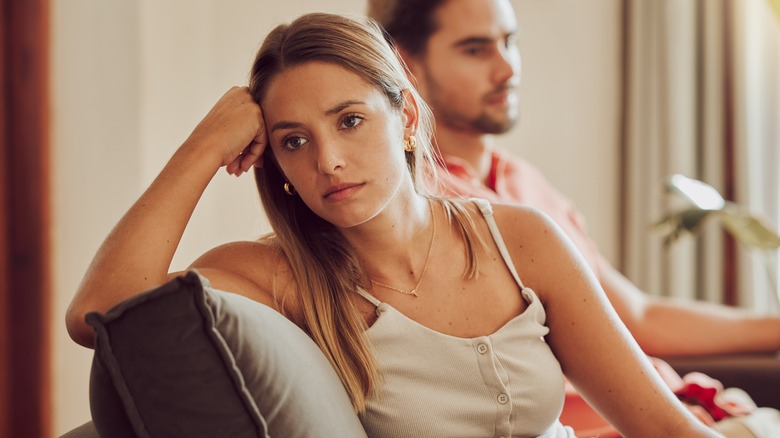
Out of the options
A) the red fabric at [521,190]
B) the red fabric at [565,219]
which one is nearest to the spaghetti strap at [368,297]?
the red fabric at [565,219]

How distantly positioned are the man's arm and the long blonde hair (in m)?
0.88

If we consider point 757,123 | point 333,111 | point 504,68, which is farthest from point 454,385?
point 757,123

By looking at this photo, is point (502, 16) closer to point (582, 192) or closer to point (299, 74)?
point (299, 74)

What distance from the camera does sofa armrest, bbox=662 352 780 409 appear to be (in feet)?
6.48

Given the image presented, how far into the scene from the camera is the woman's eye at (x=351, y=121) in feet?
4.05

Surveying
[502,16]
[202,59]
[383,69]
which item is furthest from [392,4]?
[383,69]

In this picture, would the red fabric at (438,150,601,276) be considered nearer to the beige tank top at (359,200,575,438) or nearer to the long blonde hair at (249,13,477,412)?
the long blonde hair at (249,13,477,412)

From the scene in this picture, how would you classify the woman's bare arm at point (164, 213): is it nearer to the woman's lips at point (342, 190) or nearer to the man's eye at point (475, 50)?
the woman's lips at point (342, 190)

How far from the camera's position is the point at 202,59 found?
2686 millimetres

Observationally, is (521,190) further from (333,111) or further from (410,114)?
(333,111)

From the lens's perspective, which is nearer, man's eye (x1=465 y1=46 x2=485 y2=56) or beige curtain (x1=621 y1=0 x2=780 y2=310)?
man's eye (x1=465 y1=46 x2=485 y2=56)

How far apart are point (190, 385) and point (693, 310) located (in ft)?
5.35

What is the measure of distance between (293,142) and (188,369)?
0.47m

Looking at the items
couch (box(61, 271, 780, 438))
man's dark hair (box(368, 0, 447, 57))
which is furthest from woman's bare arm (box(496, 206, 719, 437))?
man's dark hair (box(368, 0, 447, 57))
